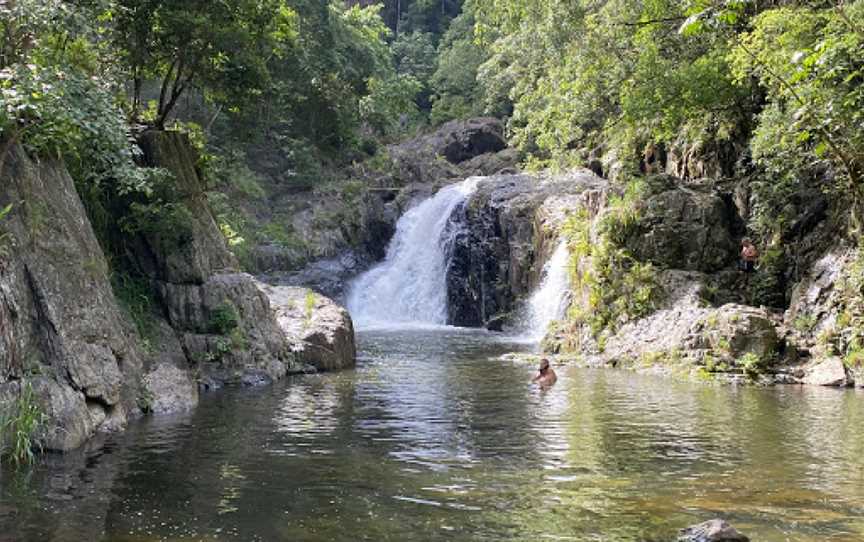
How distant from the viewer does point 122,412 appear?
41.4 feet

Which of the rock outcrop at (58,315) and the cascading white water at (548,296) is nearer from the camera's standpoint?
the rock outcrop at (58,315)

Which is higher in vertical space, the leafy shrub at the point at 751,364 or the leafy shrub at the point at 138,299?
the leafy shrub at the point at 138,299

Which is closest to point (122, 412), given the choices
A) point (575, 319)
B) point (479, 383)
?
point (479, 383)

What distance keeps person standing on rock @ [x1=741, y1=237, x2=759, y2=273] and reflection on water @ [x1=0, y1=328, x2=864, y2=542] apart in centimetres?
585

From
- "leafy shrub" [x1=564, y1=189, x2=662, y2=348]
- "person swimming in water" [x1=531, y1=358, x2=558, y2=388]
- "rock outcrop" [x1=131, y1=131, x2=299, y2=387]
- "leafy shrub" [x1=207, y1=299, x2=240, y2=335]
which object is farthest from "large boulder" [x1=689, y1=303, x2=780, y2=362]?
"leafy shrub" [x1=207, y1=299, x2=240, y2=335]

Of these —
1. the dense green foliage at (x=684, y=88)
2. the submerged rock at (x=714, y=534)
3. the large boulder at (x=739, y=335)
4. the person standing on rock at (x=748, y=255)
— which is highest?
the dense green foliage at (x=684, y=88)

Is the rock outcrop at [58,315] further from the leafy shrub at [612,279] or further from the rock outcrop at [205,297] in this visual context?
the leafy shrub at [612,279]

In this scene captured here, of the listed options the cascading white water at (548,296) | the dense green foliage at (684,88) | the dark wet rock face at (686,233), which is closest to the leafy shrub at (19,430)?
the dense green foliage at (684,88)

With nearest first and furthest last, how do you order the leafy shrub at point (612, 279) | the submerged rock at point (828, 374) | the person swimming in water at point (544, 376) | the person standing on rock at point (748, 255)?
the person swimming in water at point (544, 376)
the submerged rock at point (828, 374)
the person standing on rock at point (748, 255)
the leafy shrub at point (612, 279)

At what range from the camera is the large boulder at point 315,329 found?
1991 cm

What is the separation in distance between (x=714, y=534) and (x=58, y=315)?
362 inches

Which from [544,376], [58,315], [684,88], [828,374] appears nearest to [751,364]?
[828,374]

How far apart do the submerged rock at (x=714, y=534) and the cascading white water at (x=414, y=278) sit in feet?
86.4

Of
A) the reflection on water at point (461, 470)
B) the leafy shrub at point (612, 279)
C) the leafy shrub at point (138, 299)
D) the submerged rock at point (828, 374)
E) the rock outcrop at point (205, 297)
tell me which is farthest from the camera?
the leafy shrub at point (612, 279)
